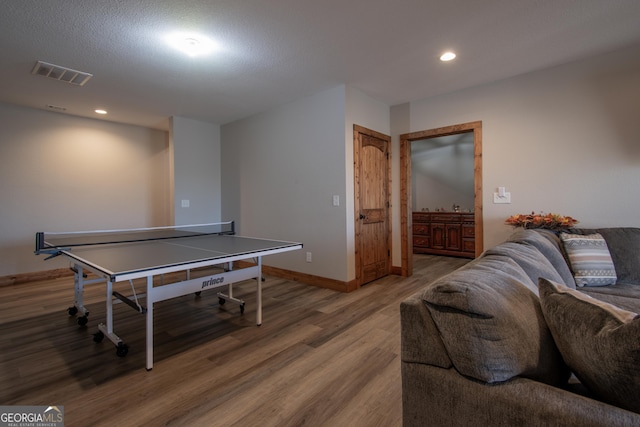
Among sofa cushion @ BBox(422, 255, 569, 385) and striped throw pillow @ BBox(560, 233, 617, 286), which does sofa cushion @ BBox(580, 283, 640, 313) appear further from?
sofa cushion @ BBox(422, 255, 569, 385)

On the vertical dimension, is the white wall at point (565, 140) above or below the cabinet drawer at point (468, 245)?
above

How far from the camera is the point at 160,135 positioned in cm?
557

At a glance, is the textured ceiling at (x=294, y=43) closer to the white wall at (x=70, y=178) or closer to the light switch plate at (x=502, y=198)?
the white wall at (x=70, y=178)

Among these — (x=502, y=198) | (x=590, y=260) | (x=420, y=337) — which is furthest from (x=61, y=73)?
(x=590, y=260)

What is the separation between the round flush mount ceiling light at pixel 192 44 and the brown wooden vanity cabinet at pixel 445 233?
15.7 feet

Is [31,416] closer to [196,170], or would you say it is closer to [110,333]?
[110,333]

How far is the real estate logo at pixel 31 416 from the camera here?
5.16 feet

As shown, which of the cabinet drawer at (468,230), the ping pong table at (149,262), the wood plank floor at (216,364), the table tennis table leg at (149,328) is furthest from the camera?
the cabinet drawer at (468,230)

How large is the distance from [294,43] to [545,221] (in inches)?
114

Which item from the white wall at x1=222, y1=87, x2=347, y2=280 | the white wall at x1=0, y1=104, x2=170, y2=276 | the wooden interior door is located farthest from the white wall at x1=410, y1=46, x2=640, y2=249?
the white wall at x1=0, y1=104, x2=170, y2=276

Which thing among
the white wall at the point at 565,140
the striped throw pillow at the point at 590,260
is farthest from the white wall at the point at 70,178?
the striped throw pillow at the point at 590,260

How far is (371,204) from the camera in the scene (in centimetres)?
411

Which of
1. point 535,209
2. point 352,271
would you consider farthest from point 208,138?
point 535,209

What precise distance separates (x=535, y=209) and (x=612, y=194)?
2.07ft
